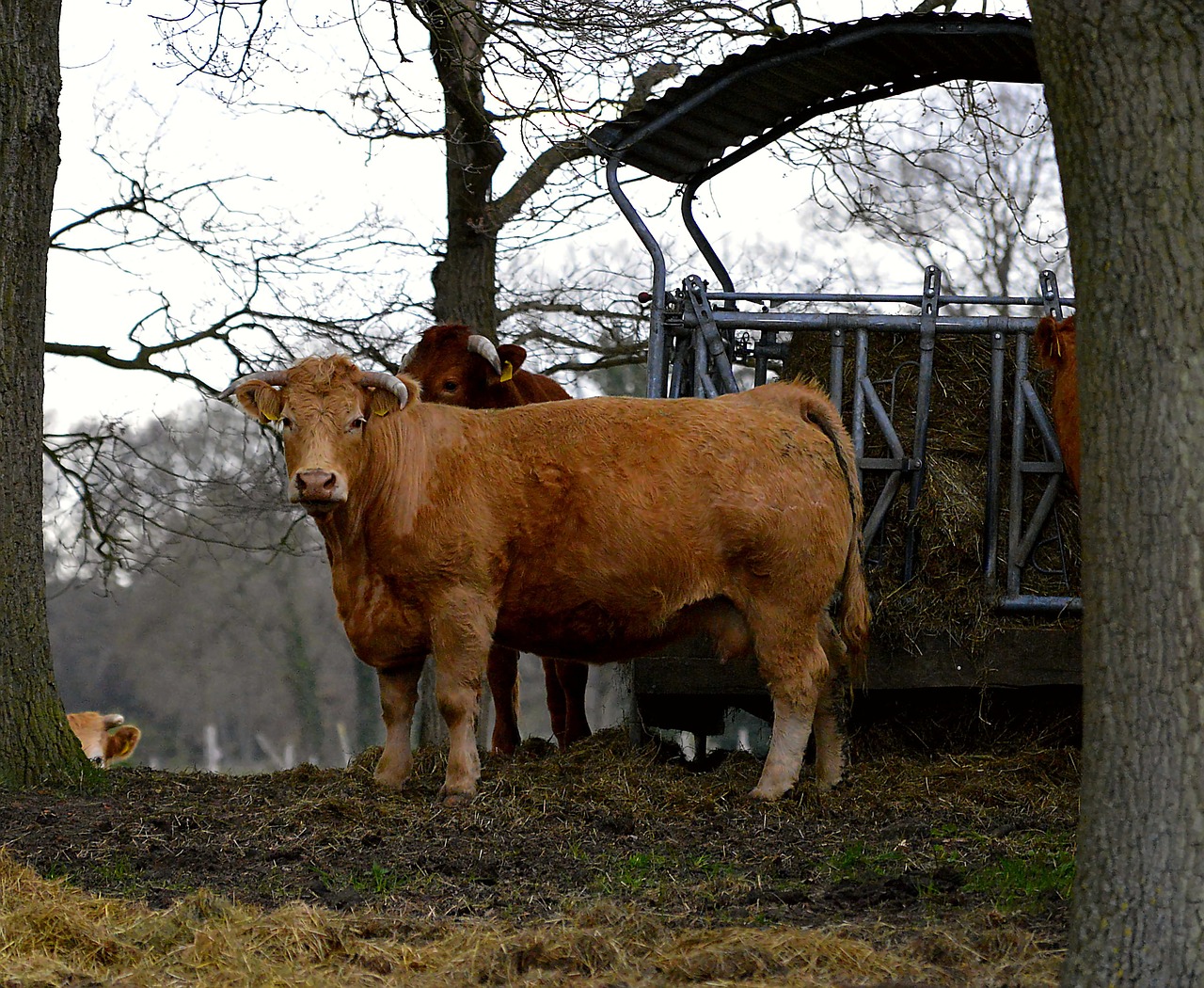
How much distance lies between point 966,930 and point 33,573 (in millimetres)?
4731

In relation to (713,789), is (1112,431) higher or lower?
higher

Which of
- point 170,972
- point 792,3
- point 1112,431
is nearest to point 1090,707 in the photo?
point 1112,431

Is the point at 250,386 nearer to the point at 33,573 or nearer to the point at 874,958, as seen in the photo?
the point at 33,573

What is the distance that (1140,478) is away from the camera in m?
3.36

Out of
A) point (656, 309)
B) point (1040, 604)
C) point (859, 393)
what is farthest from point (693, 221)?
point (1040, 604)

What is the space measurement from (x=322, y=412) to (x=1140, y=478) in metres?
4.02

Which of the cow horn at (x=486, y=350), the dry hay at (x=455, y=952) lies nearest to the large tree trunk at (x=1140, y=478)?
the dry hay at (x=455, y=952)

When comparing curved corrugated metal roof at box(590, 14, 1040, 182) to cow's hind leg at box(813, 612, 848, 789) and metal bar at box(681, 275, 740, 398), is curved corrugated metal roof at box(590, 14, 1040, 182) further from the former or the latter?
cow's hind leg at box(813, 612, 848, 789)

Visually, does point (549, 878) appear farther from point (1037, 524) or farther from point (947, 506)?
point (1037, 524)

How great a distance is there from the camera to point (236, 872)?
5008 millimetres

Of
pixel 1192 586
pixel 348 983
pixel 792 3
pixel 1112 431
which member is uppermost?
pixel 792 3

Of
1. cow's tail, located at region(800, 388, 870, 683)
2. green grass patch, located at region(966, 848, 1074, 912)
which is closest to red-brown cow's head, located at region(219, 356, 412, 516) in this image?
cow's tail, located at region(800, 388, 870, 683)

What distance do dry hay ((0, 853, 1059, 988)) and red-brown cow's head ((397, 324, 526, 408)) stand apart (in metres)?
5.55

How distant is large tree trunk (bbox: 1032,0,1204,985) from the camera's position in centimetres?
328
